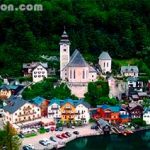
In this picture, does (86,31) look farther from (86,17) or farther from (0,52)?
(0,52)

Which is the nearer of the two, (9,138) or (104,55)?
(9,138)

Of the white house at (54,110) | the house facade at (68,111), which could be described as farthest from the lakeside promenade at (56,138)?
the white house at (54,110)

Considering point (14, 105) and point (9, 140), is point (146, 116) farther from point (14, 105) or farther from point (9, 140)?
point (9, 140)

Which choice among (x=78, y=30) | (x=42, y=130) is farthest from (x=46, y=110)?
(x=78, y=30)

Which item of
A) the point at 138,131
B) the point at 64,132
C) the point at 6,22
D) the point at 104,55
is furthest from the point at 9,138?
the point at 6,22

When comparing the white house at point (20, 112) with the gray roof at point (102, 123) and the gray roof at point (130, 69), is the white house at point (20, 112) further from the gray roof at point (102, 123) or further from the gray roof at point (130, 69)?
the gray roof at point (130, 69)

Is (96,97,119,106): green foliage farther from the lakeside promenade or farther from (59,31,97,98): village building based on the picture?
the lakeside promenade
